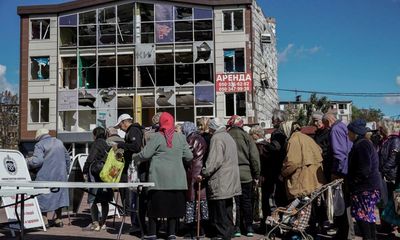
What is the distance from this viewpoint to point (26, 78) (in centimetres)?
4081

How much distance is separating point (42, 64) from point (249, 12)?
17.5m

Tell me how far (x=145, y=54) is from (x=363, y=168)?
33541 mm

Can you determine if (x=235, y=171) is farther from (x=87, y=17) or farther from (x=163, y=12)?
(x=87, y=17)

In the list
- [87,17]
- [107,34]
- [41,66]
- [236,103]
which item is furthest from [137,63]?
[236,103]

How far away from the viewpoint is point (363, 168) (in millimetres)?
Result: 6945

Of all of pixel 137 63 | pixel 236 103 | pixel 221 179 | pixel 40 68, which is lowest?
pixel 221 179

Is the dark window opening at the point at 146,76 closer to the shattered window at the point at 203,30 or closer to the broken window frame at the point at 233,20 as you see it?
the shattered window at the point at 203,30

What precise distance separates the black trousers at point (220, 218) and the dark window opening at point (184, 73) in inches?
1252

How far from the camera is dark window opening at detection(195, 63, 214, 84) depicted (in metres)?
38.7

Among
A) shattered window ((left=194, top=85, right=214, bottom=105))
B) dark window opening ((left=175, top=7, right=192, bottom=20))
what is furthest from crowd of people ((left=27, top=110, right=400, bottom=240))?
dark window opening ((left=175, top=7, right=192, bottom=20))

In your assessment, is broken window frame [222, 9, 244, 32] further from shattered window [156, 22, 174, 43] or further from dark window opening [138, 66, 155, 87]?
dark window opening [138, 66, 155, 87]

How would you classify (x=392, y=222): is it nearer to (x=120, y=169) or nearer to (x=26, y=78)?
(x=120, y=169)

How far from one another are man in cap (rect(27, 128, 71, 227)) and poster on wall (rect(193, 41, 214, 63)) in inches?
1177

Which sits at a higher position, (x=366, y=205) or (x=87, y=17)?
(x=87, y=17)
